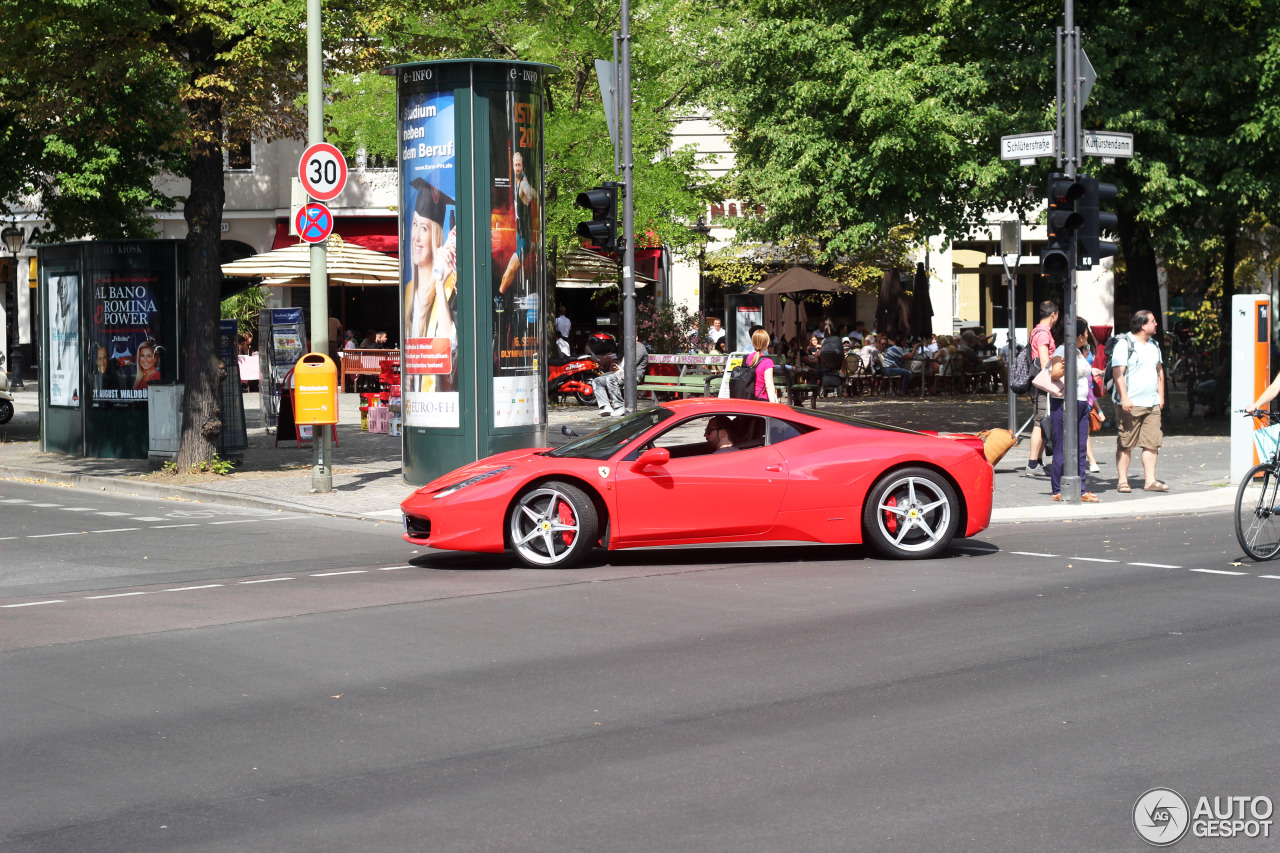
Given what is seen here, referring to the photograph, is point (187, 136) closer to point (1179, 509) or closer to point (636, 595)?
point (636, 595)

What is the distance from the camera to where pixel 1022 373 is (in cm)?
1733

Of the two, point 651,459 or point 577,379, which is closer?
point 651,459

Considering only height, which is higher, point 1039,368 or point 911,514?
point 1039,368

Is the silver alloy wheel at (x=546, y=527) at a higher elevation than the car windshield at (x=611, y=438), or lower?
lower

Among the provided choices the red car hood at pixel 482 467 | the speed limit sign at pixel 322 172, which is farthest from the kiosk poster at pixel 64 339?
the red car hood at pixel 482 467

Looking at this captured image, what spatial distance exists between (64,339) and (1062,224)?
14.3m

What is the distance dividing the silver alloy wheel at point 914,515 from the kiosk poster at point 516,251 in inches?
243

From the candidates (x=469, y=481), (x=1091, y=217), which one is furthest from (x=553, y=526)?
(x=1091, y=217)

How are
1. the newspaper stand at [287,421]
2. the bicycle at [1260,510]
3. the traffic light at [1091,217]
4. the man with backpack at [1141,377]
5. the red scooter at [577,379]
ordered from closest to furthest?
the bicycle at [1260,510] → the traffic light at [1091,217] → the man with backpack at [1141,377] → the newspaper stand at [287,421] → the red scooter at [577,379]

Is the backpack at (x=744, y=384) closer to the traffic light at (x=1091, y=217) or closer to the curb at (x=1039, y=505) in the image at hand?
the curb at (x=1039, y=505)

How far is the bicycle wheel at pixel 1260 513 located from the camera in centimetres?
1065

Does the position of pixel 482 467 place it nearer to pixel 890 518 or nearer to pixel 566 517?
pixel 566 517

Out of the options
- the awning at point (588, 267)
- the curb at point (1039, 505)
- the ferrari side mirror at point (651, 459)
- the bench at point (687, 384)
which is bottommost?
the curb at point (1039, 505)

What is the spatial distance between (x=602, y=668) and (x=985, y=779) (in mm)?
2518
